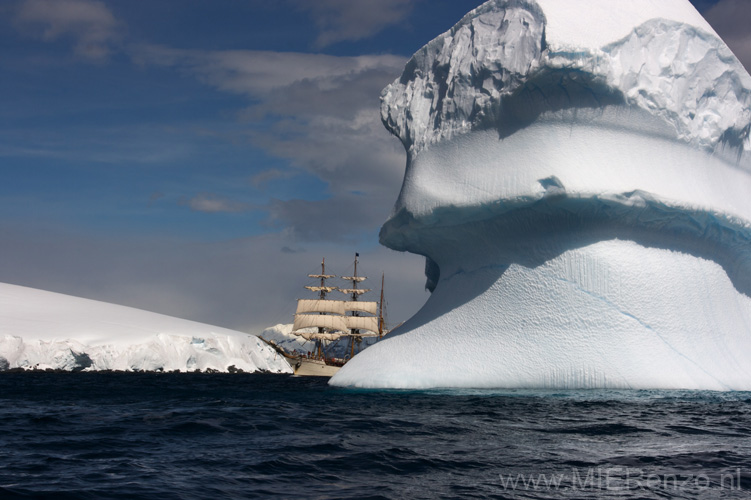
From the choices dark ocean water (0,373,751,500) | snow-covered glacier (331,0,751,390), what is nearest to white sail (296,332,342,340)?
snow-covered glacier (331,0,751,390)

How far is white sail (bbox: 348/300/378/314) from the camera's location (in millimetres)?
66294

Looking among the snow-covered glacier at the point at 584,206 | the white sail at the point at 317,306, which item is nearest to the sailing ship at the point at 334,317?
the white sail at the point at 317,306

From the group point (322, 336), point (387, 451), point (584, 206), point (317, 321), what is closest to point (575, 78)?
point (584, 206)

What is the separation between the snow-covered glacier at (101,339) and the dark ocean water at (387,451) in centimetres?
2822

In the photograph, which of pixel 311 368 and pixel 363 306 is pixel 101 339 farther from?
pixel 363 306

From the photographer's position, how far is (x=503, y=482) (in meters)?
4.89

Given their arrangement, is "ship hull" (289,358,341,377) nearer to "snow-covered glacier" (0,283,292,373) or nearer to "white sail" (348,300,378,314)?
"snow-covered glacier" (0,283,292,373)

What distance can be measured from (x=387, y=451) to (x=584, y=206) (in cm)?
830

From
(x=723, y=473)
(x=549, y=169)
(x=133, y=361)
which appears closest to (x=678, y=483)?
(x=723, y=473)

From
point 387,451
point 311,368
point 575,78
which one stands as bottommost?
point 311,368

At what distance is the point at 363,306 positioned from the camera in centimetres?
6669

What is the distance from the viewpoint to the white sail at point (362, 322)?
66062mm

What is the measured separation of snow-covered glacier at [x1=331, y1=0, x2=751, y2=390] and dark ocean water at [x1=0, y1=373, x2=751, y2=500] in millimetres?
2404

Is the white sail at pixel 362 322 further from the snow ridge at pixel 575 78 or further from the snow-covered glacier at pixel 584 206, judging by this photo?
the snow-covered glacier at pixel 584 206
